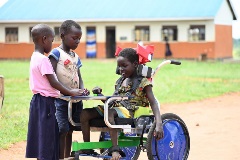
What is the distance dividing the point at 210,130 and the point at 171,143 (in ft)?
12.0

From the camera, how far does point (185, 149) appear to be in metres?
6.44

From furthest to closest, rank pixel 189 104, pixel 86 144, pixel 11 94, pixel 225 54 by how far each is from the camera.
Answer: pixel 225 54
pixel 11 94
pixel 189 104
pixel 86 144

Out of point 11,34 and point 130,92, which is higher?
point 11,34

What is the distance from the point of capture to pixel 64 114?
6.08 metres

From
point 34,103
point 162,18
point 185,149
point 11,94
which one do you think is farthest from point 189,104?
point 162,18

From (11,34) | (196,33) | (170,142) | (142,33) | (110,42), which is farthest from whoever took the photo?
(11,34)

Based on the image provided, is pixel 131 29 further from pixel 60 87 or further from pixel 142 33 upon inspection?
pixel 60 87

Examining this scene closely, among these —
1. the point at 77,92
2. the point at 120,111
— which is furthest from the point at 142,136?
the point at 77,92

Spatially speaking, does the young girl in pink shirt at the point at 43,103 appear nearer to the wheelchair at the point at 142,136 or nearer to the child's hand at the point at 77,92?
the child's hand at the point at 77,92

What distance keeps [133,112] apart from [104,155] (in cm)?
51

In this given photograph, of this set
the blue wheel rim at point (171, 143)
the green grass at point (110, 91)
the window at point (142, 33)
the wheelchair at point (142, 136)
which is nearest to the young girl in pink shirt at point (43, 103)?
the wheelchair at point (142, 136)

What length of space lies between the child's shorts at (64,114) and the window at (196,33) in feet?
109

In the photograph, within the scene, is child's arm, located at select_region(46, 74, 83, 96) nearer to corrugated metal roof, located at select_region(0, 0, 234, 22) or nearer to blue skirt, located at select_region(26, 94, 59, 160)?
blue skirt, located at select_region(26, 94, 59, 160)

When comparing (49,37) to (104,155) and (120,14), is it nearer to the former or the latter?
(104,155)
